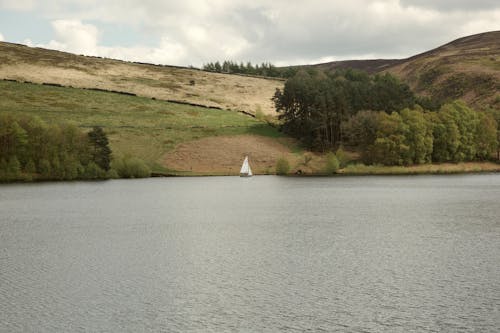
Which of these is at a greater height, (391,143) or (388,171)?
(391,143)

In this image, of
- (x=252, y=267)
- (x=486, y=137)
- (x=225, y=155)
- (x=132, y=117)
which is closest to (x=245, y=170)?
(x=225, y=155)

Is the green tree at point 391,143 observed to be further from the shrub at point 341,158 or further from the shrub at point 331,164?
the shrub at point 331,164

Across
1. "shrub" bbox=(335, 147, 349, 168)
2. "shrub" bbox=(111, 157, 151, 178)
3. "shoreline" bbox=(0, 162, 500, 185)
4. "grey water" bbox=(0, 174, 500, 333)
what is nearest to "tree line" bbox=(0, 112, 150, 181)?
"shrub" bbox=(111, 157, 151, 178)

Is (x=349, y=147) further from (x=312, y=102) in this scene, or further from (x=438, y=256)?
(x=438, y=256)

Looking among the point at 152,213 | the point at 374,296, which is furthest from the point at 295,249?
the point at 152,213

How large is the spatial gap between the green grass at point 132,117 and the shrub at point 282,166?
21.2 metres

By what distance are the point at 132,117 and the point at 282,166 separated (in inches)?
1780

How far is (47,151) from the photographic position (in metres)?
128

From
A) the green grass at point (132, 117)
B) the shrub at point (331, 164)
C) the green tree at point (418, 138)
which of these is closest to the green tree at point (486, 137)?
the green tree at point (418, 138)

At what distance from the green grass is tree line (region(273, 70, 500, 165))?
11584 mm

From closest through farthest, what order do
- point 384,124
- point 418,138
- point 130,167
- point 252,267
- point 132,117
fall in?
point 252,267 < point 130,167 < point 418,138 < point 384,124 < point 132,117

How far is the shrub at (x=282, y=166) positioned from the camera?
15675 centimetres

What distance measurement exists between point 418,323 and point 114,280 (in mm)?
18895

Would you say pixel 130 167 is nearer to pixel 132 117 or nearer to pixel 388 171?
pixel 132 117
